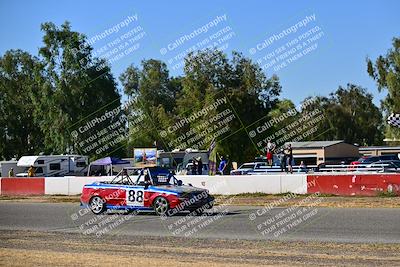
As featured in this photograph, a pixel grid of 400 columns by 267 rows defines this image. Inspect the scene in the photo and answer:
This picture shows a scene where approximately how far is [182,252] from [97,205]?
8.41 meters

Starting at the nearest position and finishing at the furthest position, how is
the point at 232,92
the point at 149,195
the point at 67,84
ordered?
the point at 149,195 → the point at 232,92 → the point at 67,84

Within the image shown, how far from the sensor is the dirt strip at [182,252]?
952cm

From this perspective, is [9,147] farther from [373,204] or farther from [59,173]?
[373,204]

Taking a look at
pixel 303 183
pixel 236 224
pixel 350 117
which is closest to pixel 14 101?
pixel 350 117

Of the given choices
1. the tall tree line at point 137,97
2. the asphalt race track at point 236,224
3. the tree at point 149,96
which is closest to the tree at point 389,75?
the tall tree line at point 137,97

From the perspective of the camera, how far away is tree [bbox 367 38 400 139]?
5234cm

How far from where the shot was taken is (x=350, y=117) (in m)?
83.6

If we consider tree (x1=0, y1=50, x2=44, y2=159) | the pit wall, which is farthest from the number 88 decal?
tree (x1=0, y1=50, x2=44, y2=159)

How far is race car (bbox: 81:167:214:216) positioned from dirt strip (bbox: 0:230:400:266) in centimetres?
436

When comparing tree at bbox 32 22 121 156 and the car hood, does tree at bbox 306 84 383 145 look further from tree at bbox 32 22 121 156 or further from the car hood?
the car hood

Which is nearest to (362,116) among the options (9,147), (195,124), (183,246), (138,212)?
(195,124)

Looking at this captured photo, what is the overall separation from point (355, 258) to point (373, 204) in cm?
1055

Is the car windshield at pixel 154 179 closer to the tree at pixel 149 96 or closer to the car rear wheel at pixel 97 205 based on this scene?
the car rear wheel at pixel 97 205

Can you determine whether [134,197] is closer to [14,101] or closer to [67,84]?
[67,84]
